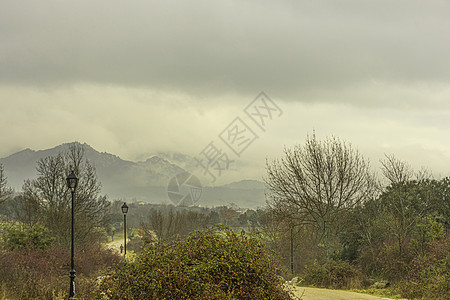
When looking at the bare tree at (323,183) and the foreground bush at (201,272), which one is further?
the bare tree at (323,183)

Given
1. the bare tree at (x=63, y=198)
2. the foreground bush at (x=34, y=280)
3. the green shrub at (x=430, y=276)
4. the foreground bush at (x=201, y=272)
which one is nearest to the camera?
the foreground bush at (x=201, y=272)

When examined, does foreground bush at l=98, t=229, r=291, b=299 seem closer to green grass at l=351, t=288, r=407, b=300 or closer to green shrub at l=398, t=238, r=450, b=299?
green shrub at l=398, t=238, r=450, b=299

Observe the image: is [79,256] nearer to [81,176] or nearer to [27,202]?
[81,176]

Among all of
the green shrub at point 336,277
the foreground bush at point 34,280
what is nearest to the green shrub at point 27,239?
the foreground bush at point 34,280

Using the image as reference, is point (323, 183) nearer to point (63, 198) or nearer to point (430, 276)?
point (430, 276)

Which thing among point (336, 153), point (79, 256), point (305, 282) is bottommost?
point (305, 282)

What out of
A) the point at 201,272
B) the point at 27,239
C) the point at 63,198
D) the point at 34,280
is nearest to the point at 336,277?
the point at 201,272

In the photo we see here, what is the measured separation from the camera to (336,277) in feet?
65.2

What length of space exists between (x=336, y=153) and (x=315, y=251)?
34.6ft

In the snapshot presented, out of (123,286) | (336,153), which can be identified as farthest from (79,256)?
(336,153)

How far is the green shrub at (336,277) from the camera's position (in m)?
19.2

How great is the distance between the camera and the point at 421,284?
15.6 meters

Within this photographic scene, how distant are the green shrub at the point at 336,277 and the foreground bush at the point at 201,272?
9680mm

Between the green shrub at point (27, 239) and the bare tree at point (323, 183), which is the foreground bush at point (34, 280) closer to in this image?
the green shrub at point (27, 239)
